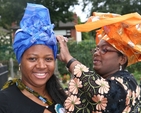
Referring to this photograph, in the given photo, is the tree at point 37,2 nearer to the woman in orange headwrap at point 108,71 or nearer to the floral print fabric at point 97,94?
the woman in orange headwrap at point 108,71

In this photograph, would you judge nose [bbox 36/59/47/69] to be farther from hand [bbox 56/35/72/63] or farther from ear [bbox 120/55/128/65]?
ear [bbox 120/55/128/65]

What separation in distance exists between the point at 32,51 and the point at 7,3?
73.1 ft

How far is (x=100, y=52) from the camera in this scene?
2643 mm

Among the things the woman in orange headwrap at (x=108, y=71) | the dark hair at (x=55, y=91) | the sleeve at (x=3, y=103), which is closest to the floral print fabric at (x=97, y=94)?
the woman in orange headwrap at (x=108, y=71)

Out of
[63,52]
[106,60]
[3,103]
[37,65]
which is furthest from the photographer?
[106,60]

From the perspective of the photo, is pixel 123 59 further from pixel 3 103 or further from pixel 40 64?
pixel 3 103

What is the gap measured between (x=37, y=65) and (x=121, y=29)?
768mm

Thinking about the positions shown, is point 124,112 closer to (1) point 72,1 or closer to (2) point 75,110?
(2) point 75,110

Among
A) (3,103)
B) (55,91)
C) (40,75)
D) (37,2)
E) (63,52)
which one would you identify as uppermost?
(63,52)

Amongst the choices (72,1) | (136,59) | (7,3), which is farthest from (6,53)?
(136,59)

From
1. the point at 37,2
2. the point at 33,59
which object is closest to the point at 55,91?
the point at 33,59

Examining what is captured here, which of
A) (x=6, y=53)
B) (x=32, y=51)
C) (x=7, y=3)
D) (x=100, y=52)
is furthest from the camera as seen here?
(x=7, y=3)

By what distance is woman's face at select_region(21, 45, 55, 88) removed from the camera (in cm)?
229

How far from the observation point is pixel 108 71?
2641 mm
